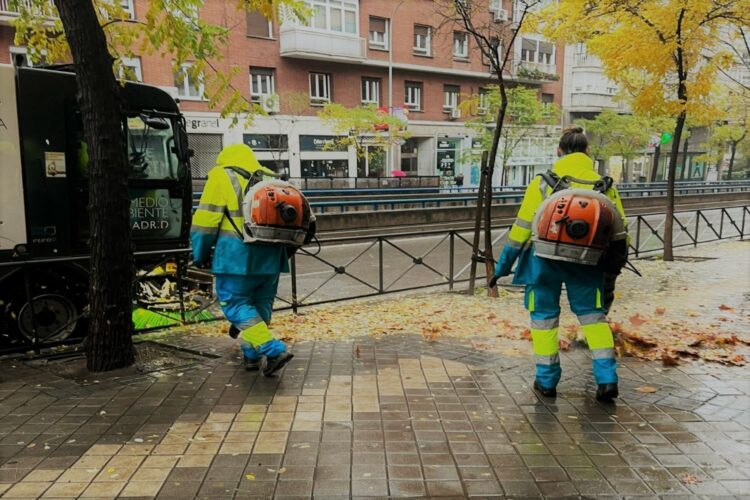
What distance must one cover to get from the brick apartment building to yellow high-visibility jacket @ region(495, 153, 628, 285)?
2207cm

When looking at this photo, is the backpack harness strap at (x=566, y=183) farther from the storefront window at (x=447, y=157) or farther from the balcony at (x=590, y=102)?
the balcony at (x=590, y=102)

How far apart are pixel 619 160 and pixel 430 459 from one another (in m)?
42.4

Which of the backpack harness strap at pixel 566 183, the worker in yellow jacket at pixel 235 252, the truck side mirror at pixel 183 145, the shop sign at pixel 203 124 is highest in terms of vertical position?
the shop sign at pixel 203 124

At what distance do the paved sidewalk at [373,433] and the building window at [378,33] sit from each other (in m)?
30.7

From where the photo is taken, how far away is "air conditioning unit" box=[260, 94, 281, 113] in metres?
27.1

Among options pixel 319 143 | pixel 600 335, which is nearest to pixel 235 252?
pixel 600 335

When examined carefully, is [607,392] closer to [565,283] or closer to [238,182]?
[565,283]

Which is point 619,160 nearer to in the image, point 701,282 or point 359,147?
point 359,147

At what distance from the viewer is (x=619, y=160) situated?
135 feet

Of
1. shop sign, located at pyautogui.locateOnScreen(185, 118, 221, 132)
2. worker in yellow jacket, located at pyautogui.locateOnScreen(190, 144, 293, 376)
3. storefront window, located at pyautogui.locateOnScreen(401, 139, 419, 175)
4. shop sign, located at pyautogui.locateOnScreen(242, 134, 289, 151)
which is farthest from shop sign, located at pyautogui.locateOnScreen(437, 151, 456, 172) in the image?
worker in yellow jacket, located at pyautogui.locateOnScreen(190, 144, 293, 376)

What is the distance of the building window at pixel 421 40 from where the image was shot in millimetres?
34250

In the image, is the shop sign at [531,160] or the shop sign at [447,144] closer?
the shop sign at [447,144]

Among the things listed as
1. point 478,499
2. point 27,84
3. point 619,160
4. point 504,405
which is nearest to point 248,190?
point 504,405

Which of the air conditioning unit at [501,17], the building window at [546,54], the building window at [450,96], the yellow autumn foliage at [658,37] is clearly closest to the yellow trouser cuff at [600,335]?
the air conditioning unit at [501,17]
